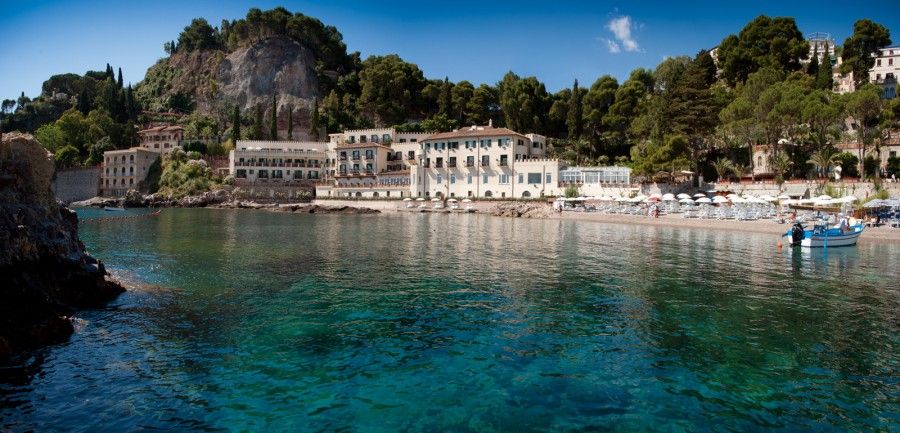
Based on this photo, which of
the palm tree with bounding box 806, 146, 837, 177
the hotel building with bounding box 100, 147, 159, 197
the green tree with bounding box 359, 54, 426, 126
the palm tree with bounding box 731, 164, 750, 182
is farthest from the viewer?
the green tree with bounding box 359, 54, 426, 126

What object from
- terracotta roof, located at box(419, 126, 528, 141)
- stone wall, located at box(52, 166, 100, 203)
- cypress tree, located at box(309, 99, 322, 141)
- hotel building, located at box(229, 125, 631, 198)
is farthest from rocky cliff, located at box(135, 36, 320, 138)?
terracotta roof, located at box(419, 126, 528, 141)

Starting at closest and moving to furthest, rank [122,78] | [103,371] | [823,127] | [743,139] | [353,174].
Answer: [103,371] < [823,127] < [743,139] < [353,174] < [122,78]

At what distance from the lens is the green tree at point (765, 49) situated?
257 feet

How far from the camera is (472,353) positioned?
448 inches

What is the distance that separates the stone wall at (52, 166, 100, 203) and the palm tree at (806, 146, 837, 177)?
362 ft

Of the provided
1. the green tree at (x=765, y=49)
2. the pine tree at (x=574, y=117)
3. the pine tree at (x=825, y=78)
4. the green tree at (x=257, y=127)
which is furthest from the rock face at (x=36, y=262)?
the green tree at (x=765, y=49)

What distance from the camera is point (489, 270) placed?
2247cm

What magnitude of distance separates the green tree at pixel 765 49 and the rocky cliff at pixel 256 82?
270ft

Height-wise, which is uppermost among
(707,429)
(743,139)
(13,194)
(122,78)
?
(122,78)

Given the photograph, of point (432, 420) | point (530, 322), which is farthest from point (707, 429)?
point (530, 322)

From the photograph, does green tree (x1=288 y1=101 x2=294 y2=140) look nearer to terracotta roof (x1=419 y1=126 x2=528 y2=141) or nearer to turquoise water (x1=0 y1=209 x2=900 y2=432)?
terracotta roof (x1=419 y1=126 x2=528 y2=141)

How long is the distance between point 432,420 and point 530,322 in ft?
20.6

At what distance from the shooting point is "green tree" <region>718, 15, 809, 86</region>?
3086 inches

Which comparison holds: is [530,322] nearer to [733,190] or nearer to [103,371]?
[103,371]
